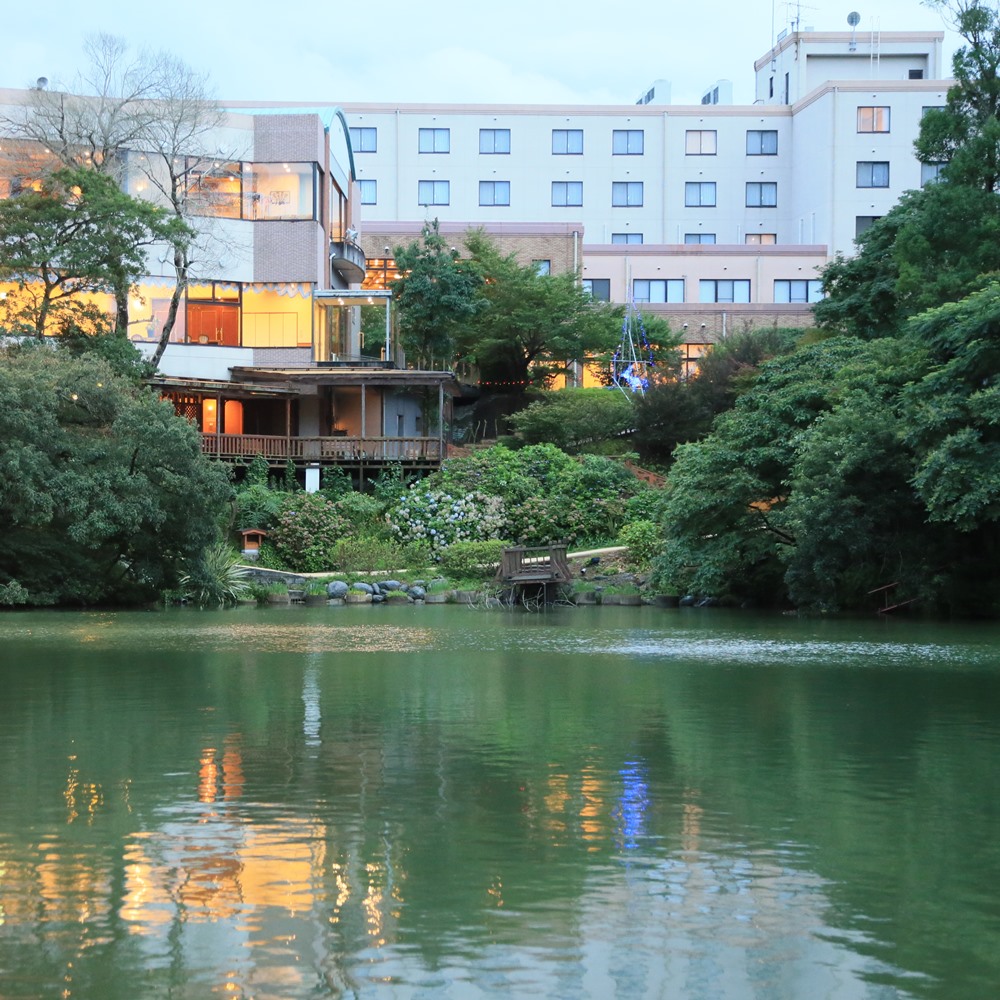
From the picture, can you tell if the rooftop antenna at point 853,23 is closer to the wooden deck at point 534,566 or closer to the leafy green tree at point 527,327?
the leafy green tree at point 527,327

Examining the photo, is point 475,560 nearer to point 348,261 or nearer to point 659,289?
point 348,261

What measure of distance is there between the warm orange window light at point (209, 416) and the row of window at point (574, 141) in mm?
34358

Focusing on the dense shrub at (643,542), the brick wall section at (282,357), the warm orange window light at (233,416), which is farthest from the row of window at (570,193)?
the dense shrub at (643,542)

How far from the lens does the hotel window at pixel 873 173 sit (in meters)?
78.1

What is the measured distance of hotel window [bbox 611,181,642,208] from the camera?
82.4 m

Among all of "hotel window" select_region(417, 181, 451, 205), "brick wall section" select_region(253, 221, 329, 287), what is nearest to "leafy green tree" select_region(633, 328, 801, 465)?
"brick wall section" select_region(253, 221, 329, 287)

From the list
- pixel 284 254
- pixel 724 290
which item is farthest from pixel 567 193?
pixel 284 254

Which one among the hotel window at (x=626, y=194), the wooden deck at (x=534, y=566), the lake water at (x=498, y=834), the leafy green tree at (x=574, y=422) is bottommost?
the lake water at (x=498, y=834)

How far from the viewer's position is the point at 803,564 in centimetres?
3359

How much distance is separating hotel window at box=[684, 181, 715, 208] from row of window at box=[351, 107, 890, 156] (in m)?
1.66

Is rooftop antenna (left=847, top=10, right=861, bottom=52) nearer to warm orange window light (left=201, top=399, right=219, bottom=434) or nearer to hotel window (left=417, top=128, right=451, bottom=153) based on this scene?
hotel window (left=417, top=128, right=451, bottom=153)

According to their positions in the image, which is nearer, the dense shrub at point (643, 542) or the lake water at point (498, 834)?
the lake water at point (498, 834)

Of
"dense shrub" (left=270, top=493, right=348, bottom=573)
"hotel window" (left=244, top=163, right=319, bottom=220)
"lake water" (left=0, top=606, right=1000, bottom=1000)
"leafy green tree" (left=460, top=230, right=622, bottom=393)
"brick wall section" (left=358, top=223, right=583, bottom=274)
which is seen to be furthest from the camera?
"brick wall section" (left=358, top=223, right=583, bottom=274)

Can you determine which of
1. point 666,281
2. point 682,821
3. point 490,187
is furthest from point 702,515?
point 490,187
